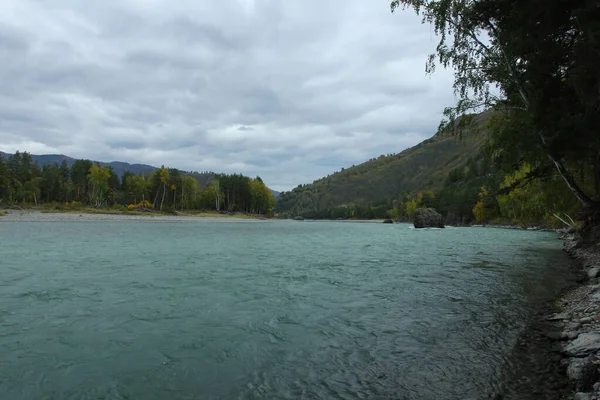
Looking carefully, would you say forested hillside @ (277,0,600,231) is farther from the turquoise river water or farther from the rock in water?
the rock in water

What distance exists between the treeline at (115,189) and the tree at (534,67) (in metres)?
132

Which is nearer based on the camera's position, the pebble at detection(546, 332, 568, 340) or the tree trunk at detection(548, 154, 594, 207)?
the pebble at detection(546, 332, 568, 340)

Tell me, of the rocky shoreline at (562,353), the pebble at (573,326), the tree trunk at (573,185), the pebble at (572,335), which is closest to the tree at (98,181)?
the tree trunk at (573,185)

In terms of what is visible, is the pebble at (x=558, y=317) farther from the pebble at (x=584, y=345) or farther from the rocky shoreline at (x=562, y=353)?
the pebble at (x=584, y=345)

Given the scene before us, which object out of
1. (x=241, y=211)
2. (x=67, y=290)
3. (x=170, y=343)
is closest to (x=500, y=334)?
(x=170, y=343)

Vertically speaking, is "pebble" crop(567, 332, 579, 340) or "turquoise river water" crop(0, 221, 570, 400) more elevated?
"pebble" crop(567, 332, 579, 340)

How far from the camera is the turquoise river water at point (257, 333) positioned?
721 cm

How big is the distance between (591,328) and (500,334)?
2104 mm

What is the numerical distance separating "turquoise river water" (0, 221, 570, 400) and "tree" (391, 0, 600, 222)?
6653 mm

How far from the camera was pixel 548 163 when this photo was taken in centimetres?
2270

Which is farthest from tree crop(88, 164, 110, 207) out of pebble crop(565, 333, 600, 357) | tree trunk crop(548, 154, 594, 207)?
pebble crop(565, 333, 600, 357)

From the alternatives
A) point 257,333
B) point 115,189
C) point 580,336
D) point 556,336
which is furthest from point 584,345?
point 115,189

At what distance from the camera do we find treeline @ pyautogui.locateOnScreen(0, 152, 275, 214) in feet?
420

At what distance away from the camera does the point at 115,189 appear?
170 m
